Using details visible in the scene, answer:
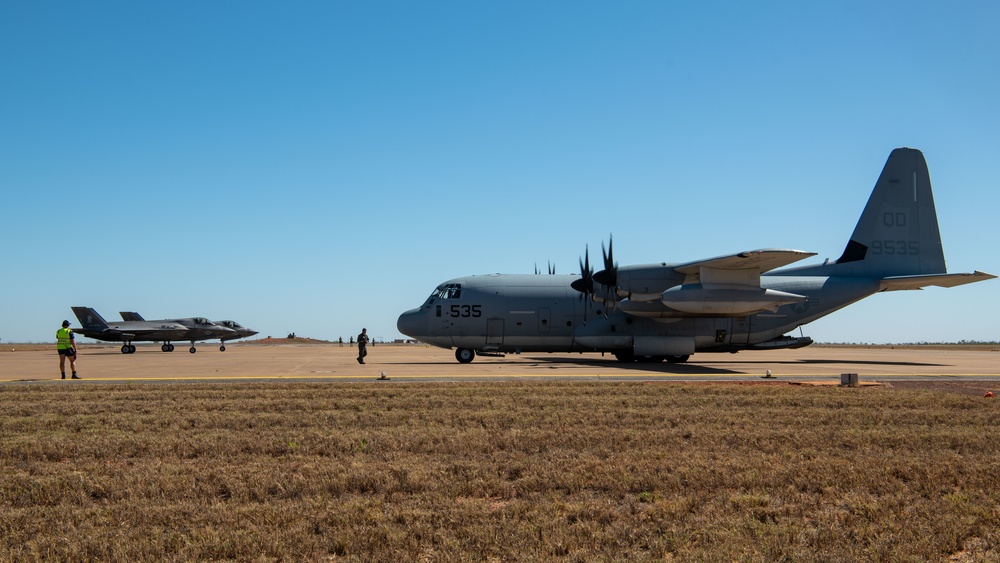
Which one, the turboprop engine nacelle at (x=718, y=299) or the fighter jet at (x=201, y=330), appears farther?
the fighter jet at (x=201, y=330)

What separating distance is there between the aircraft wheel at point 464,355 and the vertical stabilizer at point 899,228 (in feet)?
56.6

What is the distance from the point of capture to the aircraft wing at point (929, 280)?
94.7 feet

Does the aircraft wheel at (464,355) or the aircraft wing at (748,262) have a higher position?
the aircraft wing at (748,262)

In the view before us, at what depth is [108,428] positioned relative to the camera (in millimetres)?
10250

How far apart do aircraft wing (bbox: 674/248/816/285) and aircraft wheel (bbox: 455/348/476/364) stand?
9.51 m

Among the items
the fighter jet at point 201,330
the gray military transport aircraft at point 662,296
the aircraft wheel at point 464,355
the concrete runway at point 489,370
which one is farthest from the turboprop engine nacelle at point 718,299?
the fighter jet at point 201,330

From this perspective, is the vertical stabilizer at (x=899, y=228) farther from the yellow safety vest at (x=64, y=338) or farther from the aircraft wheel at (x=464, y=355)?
the yellow safety vest at (x=64, y=338)

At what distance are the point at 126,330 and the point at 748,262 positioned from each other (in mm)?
45542

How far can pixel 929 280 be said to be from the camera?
30469mm

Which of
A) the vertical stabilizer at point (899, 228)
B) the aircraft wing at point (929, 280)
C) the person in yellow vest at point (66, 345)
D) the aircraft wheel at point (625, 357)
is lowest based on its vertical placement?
the aircraft wheel at point (625, 357)

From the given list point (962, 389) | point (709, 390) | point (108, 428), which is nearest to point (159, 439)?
point (108, 428)

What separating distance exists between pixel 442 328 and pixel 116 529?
2509 centimetres

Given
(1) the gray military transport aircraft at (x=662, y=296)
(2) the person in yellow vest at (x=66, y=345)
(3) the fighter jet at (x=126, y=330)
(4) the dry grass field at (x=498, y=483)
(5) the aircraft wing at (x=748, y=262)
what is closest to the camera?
(4) the dry grass field at (x=498, y=483)

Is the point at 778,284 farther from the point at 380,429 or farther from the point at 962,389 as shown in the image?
the point at 380,429
